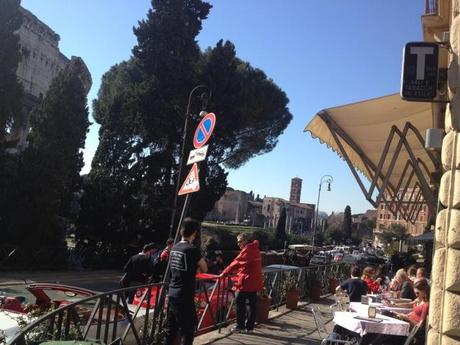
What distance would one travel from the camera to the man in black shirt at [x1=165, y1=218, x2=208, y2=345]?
541 cm

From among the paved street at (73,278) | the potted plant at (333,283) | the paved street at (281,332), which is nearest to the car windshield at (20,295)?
the paved street at (281,332)

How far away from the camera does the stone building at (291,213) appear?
120m

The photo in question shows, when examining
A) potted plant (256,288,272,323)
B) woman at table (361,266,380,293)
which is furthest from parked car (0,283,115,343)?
woman at table (361,266,380,293)

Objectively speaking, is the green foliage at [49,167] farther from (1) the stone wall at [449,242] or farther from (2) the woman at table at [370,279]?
(1) the stone wall at [449,242]

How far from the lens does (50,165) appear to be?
1050 inches

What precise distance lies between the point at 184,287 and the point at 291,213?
125134 millimetres

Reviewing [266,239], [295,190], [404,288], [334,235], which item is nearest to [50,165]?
[404,288]

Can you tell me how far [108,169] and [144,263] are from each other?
22.1 meters

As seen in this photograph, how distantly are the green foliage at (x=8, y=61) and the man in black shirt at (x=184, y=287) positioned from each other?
22139 millimetres

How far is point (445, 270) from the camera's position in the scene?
393 centimetres

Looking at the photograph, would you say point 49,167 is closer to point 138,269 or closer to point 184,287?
point 138,269

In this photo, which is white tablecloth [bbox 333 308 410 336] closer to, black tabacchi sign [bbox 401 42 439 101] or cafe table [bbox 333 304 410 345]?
cafe table [bbox 333 304 410 345]

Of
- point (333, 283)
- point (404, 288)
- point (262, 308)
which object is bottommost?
point (262, 308)

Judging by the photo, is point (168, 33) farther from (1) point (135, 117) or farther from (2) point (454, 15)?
(2) point (454, 15)
